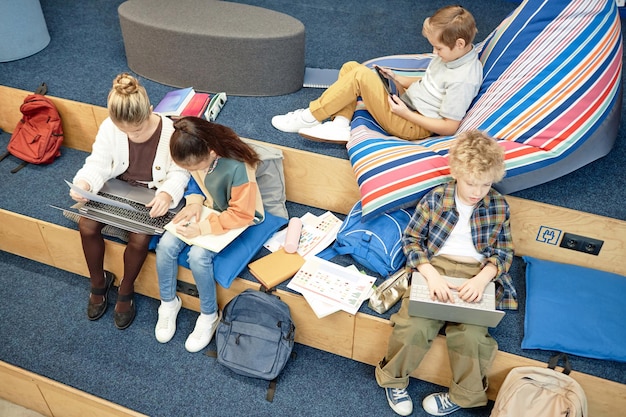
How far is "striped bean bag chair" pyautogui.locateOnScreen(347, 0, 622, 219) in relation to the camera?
2.30 metres

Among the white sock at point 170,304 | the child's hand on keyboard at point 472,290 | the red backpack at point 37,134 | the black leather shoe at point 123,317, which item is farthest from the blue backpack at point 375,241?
the red backpack at point 37,134

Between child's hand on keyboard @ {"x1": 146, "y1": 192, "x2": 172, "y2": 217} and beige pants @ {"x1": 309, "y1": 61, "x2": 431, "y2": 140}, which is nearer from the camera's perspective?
child's hand on keyboard @ {"x1": 146, "y1": 192, "x2": 172, "y2": 217}

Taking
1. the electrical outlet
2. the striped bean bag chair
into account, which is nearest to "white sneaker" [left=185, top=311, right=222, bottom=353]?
the striped bean bag chair

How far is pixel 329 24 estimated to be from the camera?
402 cm

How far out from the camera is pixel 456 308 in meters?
2.02

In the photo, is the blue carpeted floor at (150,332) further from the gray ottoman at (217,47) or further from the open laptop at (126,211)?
the open laptop at (126,211)

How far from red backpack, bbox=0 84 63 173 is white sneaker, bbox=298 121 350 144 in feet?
4.42

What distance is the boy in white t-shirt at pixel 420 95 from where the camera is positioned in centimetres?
234

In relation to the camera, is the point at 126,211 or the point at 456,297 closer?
the point at 456,297

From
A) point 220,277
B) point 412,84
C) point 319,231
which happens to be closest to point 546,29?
point 412,84

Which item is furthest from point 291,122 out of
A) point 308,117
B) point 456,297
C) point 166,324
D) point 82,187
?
point 456,297

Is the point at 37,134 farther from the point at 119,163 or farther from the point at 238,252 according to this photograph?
the point at 238,252

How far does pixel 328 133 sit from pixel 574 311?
1.32 m

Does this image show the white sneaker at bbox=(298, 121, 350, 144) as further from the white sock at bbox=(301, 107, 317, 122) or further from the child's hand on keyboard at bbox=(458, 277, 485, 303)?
the child's hand on keyboard at bbox=(458, 277, 485, 303)
